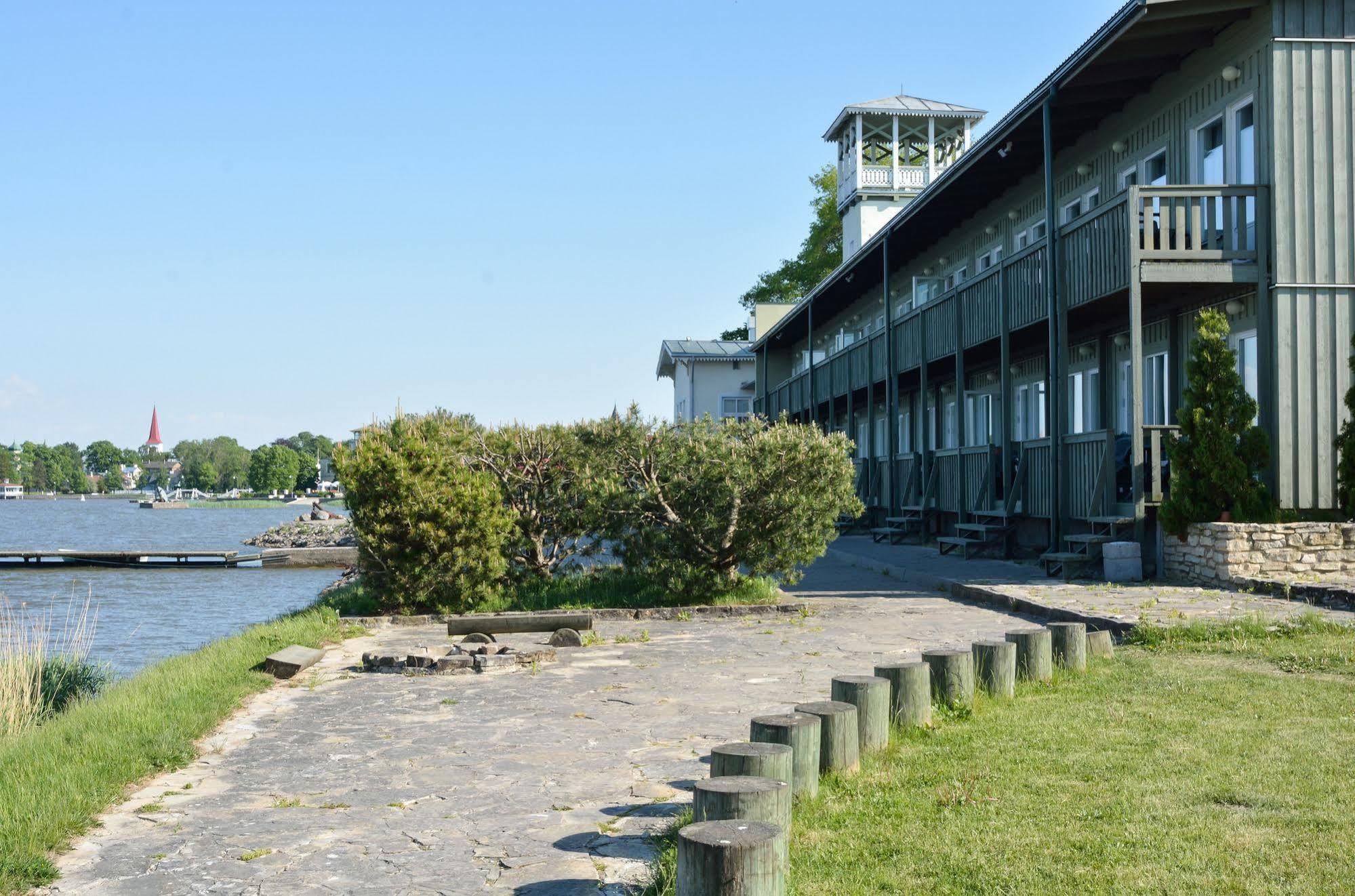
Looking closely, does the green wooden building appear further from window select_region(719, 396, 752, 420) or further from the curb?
window select_region(719, 396, 752, 420)

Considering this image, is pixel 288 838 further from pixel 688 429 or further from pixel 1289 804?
pixel 688 429

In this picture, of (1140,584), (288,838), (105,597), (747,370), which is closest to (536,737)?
(288,838)

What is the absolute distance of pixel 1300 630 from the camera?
32.0 feet

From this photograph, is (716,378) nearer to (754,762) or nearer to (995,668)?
(995,668)

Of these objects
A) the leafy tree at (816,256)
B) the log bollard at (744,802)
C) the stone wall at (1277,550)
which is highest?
the leafy tree at (816,256)

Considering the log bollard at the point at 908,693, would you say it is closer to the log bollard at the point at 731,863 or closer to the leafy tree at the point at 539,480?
the log bollard at the point at 731,863

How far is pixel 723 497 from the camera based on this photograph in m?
14.4

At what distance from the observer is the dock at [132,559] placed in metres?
43.8

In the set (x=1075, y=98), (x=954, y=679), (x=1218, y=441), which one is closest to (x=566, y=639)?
(x=954, y=679)

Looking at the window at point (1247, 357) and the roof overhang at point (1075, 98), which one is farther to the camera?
the window at point (1247, 357)

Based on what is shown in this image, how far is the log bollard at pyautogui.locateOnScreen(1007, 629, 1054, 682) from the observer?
26.9 ft

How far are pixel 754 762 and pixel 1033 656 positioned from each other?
392cm

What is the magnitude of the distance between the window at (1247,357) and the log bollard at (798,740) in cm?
1297

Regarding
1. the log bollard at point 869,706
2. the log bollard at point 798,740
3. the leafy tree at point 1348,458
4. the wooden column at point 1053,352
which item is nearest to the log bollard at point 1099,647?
the log bollard at point 869,706
